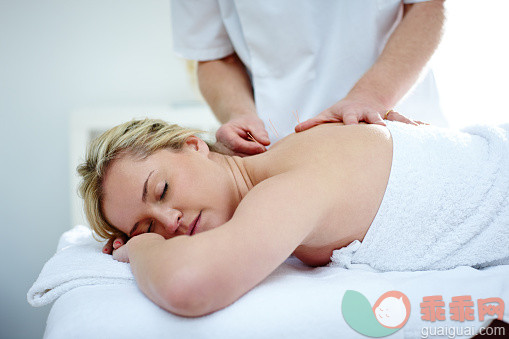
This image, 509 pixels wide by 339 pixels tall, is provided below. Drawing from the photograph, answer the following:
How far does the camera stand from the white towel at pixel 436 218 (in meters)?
0.99

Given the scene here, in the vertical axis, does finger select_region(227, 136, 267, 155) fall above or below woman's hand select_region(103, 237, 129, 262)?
above

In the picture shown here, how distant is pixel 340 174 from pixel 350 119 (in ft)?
0.75

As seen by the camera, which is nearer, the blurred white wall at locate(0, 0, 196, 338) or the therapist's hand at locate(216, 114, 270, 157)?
the therapist's hand at locate(216, 114, 270, 157)

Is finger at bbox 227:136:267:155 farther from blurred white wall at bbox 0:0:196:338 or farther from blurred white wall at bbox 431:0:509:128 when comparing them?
blurred white wall at bbox 0:0:196:338

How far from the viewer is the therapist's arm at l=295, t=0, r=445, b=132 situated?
3.99 ft

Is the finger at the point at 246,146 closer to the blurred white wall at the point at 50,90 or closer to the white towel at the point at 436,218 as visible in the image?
the white towel at the point at 436,218

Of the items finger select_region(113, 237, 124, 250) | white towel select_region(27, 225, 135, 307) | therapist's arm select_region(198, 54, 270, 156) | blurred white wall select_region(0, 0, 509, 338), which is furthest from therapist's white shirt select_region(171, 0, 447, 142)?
blurred white wall select_region(0, 0, 509, 338)

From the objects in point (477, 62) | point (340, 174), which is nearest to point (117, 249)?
point (340, 174)

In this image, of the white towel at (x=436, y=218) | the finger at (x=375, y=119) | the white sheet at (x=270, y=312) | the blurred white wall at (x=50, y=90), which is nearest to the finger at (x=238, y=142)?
the finger at (x=375, y=119)

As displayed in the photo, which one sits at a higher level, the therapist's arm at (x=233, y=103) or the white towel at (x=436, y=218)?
the therapist's arm at (x=233, y=103)

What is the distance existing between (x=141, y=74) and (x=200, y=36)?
4.80 feet

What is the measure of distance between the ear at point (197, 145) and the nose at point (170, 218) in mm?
220

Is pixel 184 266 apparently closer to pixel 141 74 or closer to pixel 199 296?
pixel 199 296

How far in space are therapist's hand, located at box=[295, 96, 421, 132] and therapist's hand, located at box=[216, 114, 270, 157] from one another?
146 mm
